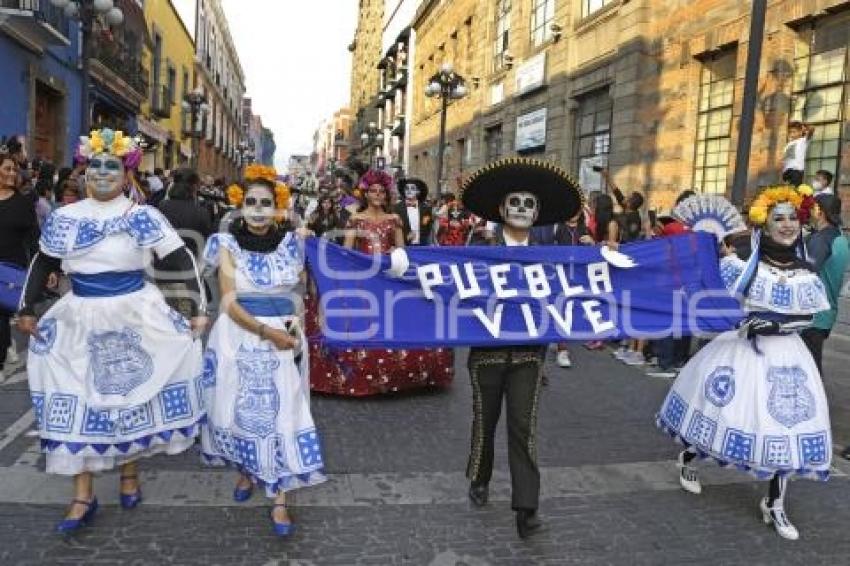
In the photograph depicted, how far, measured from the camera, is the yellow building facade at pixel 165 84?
102 ft

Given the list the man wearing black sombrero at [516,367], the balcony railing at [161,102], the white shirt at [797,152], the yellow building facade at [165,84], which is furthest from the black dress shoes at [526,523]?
the balcony railing at [161,102]

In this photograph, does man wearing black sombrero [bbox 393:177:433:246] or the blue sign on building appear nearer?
man wearing black sombrero [bbox 393:177:433:246]

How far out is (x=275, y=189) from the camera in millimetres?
4098

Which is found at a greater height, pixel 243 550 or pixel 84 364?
pixel 84 364

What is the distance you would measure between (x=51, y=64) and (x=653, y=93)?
1403cm

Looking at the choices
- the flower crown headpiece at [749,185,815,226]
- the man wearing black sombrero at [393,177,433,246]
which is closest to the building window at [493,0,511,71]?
the man wearing black sombrero at [393,177,433,246]

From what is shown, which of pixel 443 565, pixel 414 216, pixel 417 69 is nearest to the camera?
pixel 443 565

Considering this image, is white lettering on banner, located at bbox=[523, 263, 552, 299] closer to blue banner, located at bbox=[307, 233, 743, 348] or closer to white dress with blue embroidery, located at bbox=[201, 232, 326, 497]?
blue banner, located at bbox=[307, 233, 743, 348]

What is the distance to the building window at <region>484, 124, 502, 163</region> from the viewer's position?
86.7 ft

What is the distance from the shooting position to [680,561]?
12.4 feet

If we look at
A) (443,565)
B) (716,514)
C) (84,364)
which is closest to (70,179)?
(84,364)

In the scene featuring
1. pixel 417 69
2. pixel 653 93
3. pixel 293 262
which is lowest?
pixel 293 262

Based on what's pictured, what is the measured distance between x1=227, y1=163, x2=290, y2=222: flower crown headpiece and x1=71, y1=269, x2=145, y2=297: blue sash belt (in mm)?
679

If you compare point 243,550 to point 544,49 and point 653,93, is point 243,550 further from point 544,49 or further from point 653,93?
point 544,49
